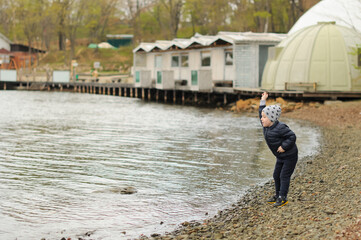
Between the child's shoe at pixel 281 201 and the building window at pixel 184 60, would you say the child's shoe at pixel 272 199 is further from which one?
the building window at pixel 184 60

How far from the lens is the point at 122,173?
41.9ft

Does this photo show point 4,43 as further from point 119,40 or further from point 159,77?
point 159,77

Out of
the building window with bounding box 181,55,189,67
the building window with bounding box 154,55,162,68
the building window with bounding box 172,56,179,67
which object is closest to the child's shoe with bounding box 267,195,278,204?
the building window with bounding box 181,55,189,67

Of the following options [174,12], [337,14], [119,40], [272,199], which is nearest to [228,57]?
[337,14]

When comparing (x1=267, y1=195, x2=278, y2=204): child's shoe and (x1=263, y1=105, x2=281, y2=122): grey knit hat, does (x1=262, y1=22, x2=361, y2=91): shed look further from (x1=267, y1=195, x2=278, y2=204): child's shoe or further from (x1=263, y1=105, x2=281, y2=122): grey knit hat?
(x1=263, y1=105, x2=281, y2=122): grey knit hat

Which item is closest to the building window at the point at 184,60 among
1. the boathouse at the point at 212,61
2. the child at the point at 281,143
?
the boathouse at the point at 212,61

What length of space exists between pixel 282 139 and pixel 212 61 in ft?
97.6

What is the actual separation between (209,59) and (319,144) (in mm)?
21944

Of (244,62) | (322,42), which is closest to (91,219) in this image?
(322,42)

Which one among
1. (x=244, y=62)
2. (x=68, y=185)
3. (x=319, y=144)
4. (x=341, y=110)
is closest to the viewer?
(x=68, y=185)

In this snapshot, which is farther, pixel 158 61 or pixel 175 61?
pixel 158 61

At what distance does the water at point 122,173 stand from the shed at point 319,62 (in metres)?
6.17

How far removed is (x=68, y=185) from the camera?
37.4 ft

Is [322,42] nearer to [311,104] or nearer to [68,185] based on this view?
[311,104]
